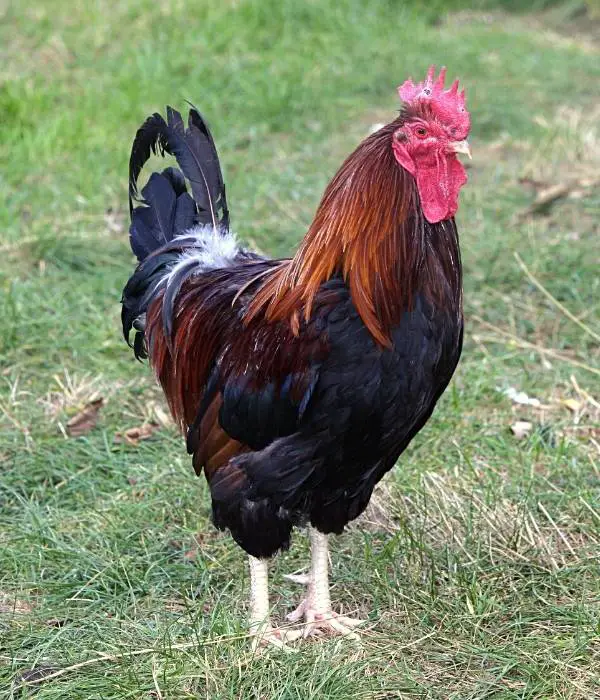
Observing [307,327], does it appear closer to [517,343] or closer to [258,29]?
[517,343]

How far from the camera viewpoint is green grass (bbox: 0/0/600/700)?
124 inches

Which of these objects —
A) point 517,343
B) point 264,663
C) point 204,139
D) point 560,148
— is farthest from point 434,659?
point 560,148

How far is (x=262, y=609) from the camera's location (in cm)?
336

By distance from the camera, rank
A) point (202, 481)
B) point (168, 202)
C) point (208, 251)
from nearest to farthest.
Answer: point (208, 251) < point (168, 202) < point (202, 481)

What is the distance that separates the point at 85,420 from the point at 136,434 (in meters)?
0.25

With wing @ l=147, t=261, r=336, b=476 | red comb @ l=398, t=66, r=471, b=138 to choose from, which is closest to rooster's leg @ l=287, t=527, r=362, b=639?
wing @ l=147, t=261, r=336, b=476

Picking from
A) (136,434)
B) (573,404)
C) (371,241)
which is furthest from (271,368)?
(573,404)

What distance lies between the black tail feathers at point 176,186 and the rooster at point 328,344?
25 cm

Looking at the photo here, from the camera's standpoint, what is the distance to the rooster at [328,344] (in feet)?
9.37

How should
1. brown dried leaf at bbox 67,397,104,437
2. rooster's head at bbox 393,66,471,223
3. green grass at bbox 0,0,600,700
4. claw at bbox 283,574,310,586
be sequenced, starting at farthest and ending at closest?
1. brown dried leaf at bbox 67,397,104,437
2. claw at bbox 283,574,310,586
3. green grass at bbox 0,0,600,700
4. rooster's head at bbox 393,66,471,223

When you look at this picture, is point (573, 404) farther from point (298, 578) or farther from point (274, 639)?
point (274, 639)

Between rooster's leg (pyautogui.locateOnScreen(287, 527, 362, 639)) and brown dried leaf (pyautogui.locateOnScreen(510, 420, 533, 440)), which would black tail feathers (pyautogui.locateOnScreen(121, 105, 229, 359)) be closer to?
rooster's leg (pyautogui.locateOnScreen(287, 527, 362, 639))

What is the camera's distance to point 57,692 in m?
2.95

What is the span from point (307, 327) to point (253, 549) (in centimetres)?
79
